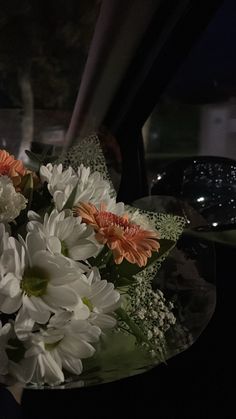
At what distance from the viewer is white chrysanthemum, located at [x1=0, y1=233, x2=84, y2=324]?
58cm

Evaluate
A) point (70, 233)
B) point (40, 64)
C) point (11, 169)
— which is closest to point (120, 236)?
point (70, 233)

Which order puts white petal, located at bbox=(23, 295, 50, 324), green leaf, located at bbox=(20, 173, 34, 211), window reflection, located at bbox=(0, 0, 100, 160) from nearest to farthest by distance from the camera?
white petal, located at bbox=(23, 295, 50, 324) → green leaf, located at bbox=(20, 173, 34, 211) → window reflection, located at bbox=(0, 0, 100, 160)

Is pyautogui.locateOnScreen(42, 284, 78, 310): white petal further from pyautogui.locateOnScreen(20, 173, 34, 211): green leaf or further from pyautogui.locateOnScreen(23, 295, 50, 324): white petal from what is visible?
pyautogui.locateOnScreen(20, 173, 34, 211): green leaf

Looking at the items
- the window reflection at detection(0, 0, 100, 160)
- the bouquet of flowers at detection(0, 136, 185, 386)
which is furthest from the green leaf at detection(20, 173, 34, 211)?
the window reflection at detection(0, 0, 100, 160)

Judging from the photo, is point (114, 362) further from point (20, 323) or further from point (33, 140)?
point (33, 140)

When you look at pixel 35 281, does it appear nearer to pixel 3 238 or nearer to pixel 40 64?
pixel 3 238

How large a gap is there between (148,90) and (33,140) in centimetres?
35

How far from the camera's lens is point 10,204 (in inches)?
24.7

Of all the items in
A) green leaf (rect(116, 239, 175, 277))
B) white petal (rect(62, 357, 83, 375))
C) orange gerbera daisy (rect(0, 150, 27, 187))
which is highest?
orange gerbera daisy (rect(0, 150, 27, 187))

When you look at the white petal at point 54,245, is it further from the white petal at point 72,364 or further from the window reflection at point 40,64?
the window reflection at point 40,64

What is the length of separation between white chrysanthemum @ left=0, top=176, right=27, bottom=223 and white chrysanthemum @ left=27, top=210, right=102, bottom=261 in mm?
21

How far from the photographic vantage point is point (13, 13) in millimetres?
Result: 1601

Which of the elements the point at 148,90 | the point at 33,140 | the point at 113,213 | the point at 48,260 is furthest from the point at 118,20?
the point at 48,260

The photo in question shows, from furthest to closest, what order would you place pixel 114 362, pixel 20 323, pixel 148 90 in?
pixel 148 90 < pixel 114 362 < pixel 20 323
